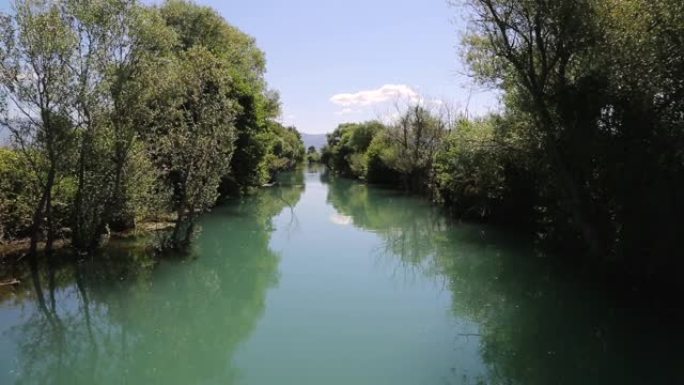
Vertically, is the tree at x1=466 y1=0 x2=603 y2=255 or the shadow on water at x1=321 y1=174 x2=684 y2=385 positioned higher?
the tree at x1=466 y1=0 x2=603 y2=255

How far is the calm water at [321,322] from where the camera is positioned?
9.26 metres

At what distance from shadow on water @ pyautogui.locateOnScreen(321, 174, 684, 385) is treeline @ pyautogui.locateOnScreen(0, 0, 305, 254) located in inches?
331

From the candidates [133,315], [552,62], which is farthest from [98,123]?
[552,62]

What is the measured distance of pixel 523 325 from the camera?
11875mm

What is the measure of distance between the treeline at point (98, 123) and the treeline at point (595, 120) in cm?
975

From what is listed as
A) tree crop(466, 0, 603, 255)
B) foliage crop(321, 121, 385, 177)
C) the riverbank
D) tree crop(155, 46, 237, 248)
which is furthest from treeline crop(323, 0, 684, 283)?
foliage crop(321, 121, 385, 177)

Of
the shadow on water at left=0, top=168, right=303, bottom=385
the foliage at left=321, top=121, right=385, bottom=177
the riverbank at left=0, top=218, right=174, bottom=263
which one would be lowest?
the shadow on water at left=0, top=168, right=303, bottom=385

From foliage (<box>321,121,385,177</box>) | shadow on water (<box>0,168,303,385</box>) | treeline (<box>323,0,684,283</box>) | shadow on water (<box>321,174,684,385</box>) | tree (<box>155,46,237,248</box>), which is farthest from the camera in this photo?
foliage (<box>321,121,385,177</box>)

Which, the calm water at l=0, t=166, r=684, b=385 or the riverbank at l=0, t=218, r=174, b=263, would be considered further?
the riverbank at l=0, t=218, r=174, b=263

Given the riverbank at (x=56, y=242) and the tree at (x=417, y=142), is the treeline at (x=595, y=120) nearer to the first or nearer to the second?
the riverbank at (x=56, y=242)

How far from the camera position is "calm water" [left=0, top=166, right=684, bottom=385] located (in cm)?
926

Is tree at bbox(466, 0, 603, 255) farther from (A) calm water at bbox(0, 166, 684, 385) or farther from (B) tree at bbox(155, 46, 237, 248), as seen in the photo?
(B) tree at bbox(155, 46, 237, 248)

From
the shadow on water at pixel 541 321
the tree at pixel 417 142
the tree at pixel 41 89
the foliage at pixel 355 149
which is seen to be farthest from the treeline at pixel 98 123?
the foliage at pixel 355 149

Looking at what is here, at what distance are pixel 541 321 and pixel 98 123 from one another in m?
14.4
